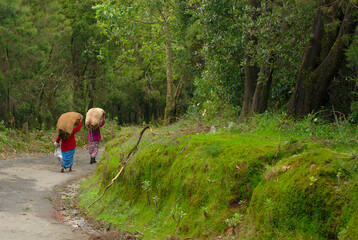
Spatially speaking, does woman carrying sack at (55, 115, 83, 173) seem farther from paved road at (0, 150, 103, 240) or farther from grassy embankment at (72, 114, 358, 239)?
grassy embankment at (72, 114, 358, 239)

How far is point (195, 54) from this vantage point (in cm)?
1655

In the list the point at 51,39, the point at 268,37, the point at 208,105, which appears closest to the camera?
the point at 268,37

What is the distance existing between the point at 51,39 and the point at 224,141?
2140 centimetres

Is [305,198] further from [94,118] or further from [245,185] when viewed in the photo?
[94,118]

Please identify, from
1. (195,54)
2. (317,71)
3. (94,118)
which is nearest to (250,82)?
(317,71)

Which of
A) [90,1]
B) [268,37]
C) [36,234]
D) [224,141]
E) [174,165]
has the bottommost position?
[36,234]

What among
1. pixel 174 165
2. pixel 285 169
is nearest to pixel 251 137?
pixel 174 165

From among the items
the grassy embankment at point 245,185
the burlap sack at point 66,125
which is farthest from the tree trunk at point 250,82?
the burlap sack at point 66,125

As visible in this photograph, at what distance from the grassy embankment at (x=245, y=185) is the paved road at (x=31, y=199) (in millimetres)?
1092

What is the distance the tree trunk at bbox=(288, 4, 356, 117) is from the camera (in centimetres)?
846

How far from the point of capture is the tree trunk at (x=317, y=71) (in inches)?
333

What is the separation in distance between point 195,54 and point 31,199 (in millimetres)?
9052

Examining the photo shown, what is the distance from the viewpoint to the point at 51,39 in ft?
85.6

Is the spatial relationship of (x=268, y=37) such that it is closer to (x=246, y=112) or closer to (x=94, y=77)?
(x=246, y=112)
